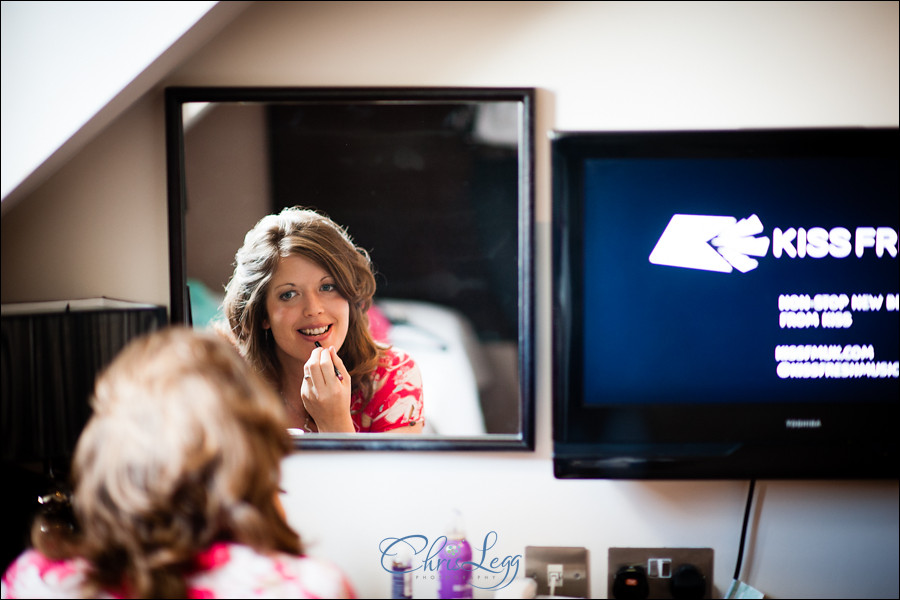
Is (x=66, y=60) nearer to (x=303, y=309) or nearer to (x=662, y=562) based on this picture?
(x=303, y=309)

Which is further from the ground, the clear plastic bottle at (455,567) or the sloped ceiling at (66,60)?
the sloped ceiling at (66,60)

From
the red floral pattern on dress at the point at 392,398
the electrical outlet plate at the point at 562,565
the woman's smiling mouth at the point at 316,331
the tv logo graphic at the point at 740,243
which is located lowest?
the electrical outlet plate at the point at 562,565

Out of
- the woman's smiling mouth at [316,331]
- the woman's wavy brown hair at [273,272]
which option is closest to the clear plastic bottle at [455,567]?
the woman's wavy brown hair at [273,272]

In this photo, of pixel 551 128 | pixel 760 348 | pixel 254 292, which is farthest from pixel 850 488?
pixel 254 292

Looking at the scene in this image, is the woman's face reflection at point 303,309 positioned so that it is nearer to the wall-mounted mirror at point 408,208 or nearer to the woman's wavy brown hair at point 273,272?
the woman's wavy brown hair at point 273,272

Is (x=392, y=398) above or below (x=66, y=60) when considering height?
below

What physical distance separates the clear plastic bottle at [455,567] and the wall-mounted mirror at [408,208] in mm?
228

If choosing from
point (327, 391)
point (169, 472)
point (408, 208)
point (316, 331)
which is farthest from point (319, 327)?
point (169, 472)

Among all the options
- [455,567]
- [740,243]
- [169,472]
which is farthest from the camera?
[455,567]

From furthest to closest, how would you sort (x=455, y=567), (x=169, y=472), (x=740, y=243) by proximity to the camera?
(x=455, y=567)
(x=740, y=243)
(x=169, y=472)

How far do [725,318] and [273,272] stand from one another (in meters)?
1.09

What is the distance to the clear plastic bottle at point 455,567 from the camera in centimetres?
165

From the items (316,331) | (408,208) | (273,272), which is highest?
(408,208)

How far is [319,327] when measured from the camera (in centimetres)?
173
